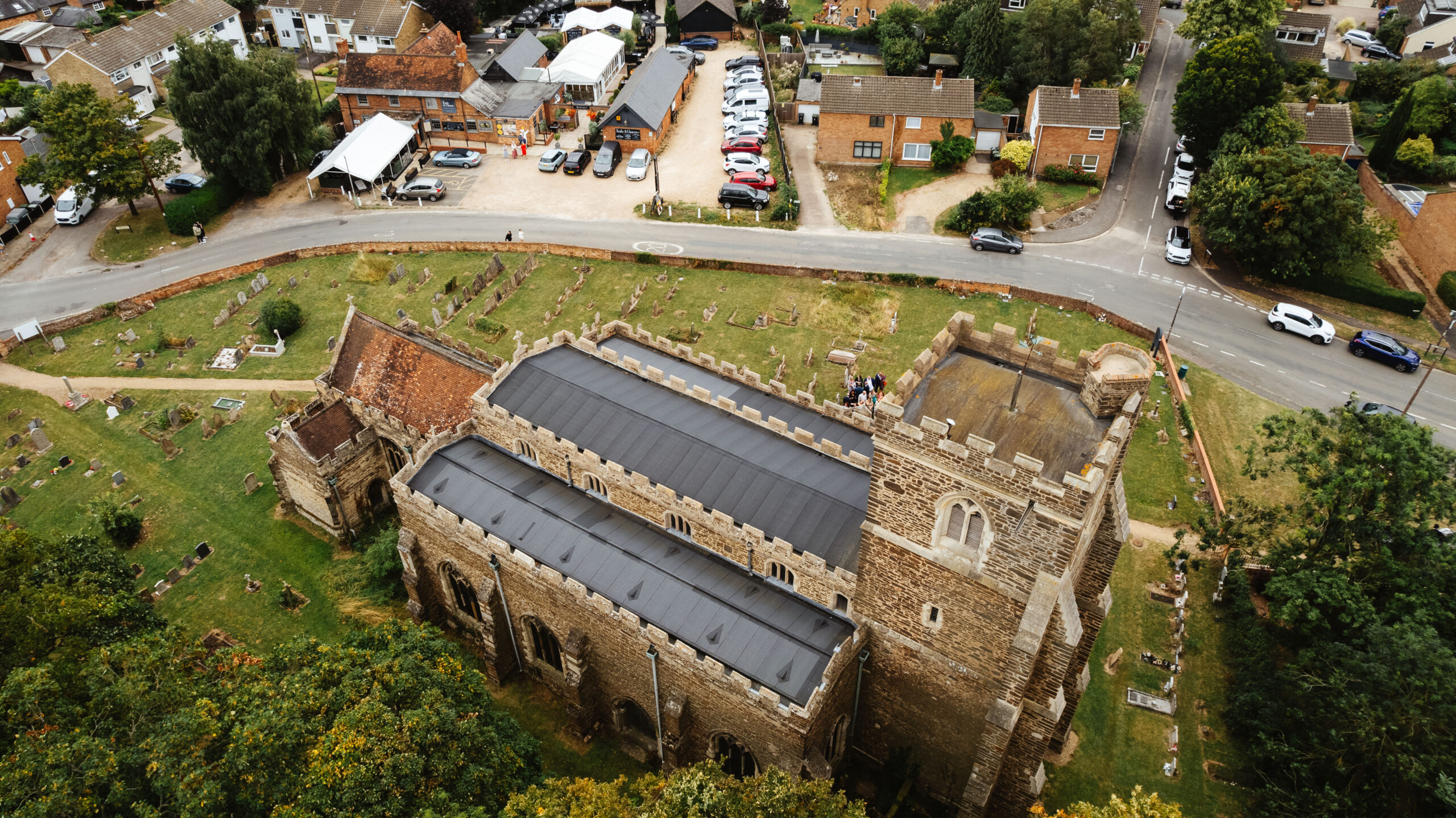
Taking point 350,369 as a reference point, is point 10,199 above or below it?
below

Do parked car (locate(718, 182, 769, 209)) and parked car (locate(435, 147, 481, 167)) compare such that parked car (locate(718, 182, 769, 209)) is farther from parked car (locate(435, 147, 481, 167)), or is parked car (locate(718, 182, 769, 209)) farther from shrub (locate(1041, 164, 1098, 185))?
shrub (locate(1041, 164, 1098, 185))

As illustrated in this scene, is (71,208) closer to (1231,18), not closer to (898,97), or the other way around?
(898,97)

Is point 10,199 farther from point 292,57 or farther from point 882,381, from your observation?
point 882,381

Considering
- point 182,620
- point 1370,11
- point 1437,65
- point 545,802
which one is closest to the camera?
point 545,802

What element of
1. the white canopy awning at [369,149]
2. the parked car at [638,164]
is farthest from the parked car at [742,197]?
the white canopy awning at [369,149]

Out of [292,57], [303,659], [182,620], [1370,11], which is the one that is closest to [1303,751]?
[303,659]

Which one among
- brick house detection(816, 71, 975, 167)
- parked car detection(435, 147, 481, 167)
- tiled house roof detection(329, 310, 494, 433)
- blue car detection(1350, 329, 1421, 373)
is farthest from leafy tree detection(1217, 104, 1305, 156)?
parked car detection(435, 147, 481, 167)
